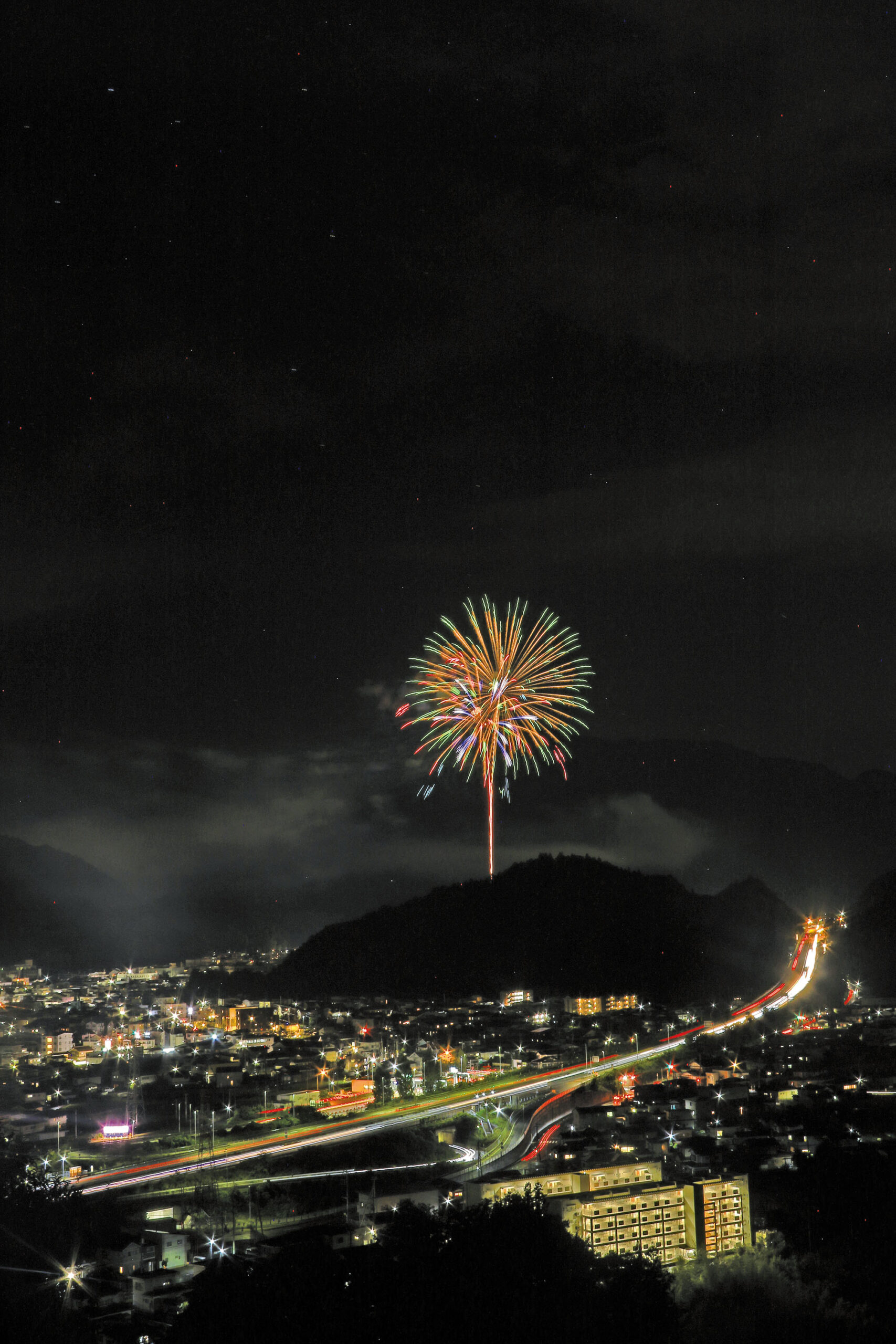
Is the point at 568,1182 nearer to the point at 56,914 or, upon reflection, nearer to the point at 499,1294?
the point at 499,1294

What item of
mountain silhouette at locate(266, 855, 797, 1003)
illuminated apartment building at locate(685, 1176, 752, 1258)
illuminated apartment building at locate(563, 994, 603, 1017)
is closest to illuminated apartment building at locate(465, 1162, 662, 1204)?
illuminated apartment building at locate(685, 1176, 752, 1258)

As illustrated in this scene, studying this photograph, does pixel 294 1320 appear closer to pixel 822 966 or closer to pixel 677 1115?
pixel 677 1115

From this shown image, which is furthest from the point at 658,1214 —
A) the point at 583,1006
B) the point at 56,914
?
the point at 56,914

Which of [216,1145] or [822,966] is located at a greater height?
[822,966]

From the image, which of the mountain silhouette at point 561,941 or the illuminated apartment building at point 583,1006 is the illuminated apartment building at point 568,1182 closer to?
the illuminated apartment building at point 583,1006

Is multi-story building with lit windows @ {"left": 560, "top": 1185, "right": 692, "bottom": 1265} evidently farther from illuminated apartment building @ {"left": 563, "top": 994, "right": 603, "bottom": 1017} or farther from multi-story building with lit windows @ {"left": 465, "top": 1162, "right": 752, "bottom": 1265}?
illuminated apartment building @ {"left": 563, "top": 994, "right": 603, "bottom": 1017}

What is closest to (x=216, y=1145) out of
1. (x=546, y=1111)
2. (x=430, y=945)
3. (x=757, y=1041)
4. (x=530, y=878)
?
(x=546, y=1111)

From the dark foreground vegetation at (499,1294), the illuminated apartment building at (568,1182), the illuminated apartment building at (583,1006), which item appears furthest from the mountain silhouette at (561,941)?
the dark foreground vegetation at (499,1294)
